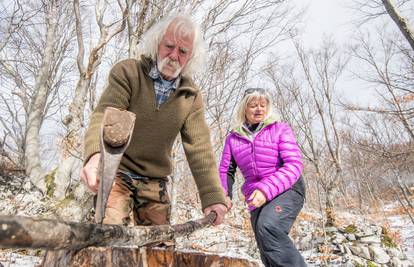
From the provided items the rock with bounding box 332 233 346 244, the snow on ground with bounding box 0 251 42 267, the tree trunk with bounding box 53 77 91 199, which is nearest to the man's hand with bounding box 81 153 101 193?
the snow on ground with bounding box 0 251 42 267

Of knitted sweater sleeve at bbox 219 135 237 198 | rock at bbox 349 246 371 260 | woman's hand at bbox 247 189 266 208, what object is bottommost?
rock at bbox 349 246 371 260

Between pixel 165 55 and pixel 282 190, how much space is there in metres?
1.16

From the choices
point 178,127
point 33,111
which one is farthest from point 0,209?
point 178,127

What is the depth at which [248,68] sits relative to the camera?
6.69m

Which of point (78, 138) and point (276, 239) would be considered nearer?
point (276, 239)

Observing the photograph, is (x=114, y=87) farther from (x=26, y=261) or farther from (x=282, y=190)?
(x=26, y=261)

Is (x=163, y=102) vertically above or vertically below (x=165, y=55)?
below

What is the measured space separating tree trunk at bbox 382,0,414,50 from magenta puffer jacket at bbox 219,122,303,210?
5.30 meters

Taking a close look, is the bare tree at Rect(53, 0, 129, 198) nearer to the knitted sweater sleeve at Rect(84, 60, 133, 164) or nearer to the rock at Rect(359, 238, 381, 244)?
the knitted sweater sleeve at Rect(84, 60, 133, 164)

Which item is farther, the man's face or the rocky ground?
the rocky ground

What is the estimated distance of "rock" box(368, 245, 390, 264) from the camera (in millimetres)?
7446

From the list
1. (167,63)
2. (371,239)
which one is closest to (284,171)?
(167,63)

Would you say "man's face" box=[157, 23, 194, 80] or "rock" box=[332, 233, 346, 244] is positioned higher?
"man's face" box=[157, 23, 194, 80]

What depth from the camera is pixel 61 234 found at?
59cm
